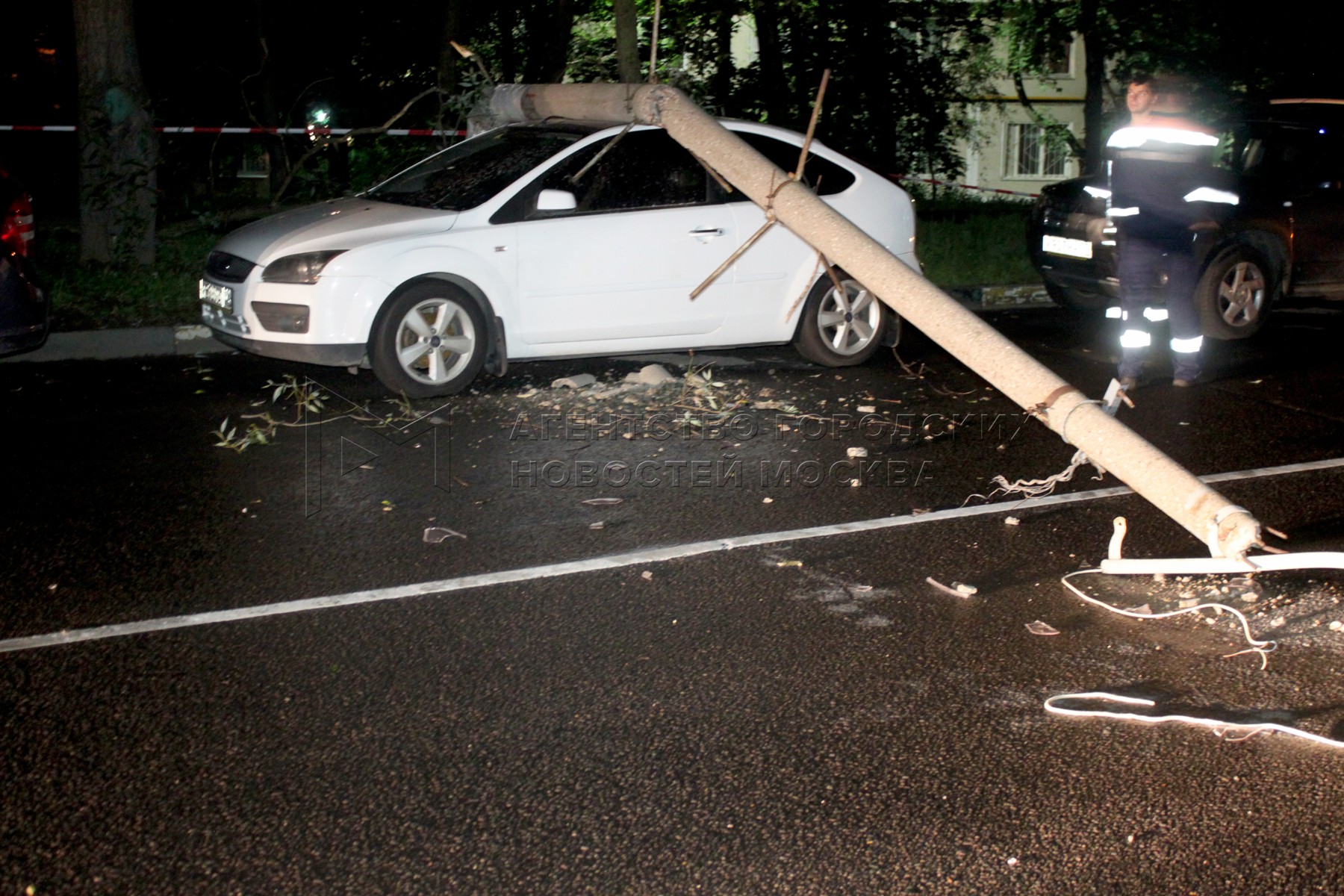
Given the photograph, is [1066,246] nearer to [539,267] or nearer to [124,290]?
[539,267]

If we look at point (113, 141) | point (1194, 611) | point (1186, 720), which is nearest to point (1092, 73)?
point (113, 141)

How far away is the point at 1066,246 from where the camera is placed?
10672 millimetres

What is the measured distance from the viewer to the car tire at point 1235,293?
1027cm

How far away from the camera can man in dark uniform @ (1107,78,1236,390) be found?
8.04 m

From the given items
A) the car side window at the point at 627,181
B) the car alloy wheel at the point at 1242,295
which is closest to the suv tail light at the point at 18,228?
the car side window at the point at 627,181

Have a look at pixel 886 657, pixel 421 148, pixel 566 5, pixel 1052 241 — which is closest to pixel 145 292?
pixel 421 148

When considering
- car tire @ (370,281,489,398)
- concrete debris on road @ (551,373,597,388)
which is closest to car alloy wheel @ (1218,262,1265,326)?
concrete debris on road @ (551,373,597,388)

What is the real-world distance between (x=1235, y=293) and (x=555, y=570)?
23.9 ft

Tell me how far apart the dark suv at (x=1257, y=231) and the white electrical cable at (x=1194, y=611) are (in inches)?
225

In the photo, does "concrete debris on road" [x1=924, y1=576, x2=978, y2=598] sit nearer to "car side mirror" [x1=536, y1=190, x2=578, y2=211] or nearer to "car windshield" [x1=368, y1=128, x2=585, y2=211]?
"car side mirror" [x1=536, y1=190, x2=578, y2=211]

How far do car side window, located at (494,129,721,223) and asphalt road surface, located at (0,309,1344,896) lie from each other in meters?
1.38

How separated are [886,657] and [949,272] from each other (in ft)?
30.5

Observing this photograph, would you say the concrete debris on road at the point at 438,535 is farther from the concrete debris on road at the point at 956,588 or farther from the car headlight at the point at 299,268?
the car headlight at the point at 299,268

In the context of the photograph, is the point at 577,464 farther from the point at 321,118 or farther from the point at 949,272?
the point at 321,118
